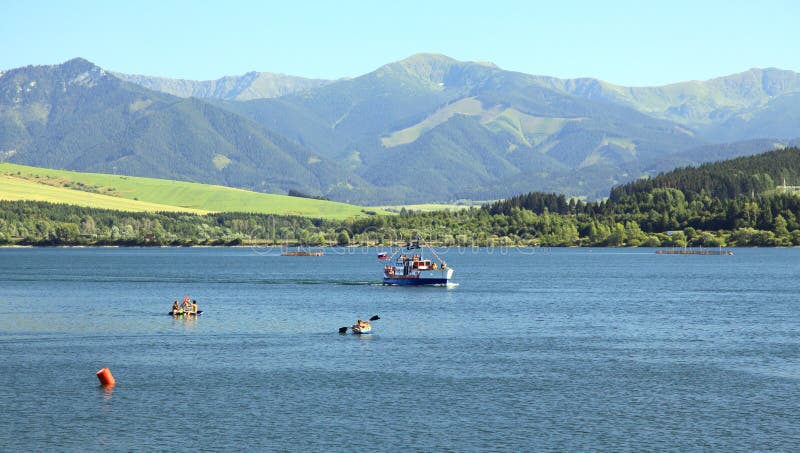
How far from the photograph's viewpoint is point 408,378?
82.9m

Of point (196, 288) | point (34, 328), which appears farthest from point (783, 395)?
point (196, 288)

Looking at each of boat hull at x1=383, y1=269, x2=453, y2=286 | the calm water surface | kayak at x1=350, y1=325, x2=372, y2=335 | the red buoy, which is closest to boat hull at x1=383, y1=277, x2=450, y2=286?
boat hull at x1=383, y1=269, x2=453, y2=286

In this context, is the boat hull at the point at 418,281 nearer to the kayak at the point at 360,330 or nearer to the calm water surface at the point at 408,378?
the calm water surface at the point at 408,378

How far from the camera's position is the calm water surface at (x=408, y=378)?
63531mm

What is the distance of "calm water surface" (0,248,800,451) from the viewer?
208 feet

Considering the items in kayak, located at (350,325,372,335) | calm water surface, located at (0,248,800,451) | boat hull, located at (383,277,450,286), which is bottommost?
calm water surface, located at (0,248,800,451)

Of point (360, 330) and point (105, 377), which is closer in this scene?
point (105, 377)

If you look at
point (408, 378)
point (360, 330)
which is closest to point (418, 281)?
point (360, 330)

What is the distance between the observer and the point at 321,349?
9969 centimetres

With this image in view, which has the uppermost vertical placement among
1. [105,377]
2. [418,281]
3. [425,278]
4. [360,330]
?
[425,278]

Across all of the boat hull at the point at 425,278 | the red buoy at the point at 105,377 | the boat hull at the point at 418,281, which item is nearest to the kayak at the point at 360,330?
the red buoy at the point at 105,377

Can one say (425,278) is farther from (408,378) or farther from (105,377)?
(105,377)

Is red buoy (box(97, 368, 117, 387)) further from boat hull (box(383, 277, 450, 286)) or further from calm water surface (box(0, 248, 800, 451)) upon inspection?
boat hull (box(383, 277, 450, 286))

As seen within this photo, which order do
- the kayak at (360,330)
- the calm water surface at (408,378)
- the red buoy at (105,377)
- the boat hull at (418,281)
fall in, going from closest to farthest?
the calm water surface at (408,378) → the red buoy at (105,377) → the kayak at (360,330) → the boat hull at (418,281)
